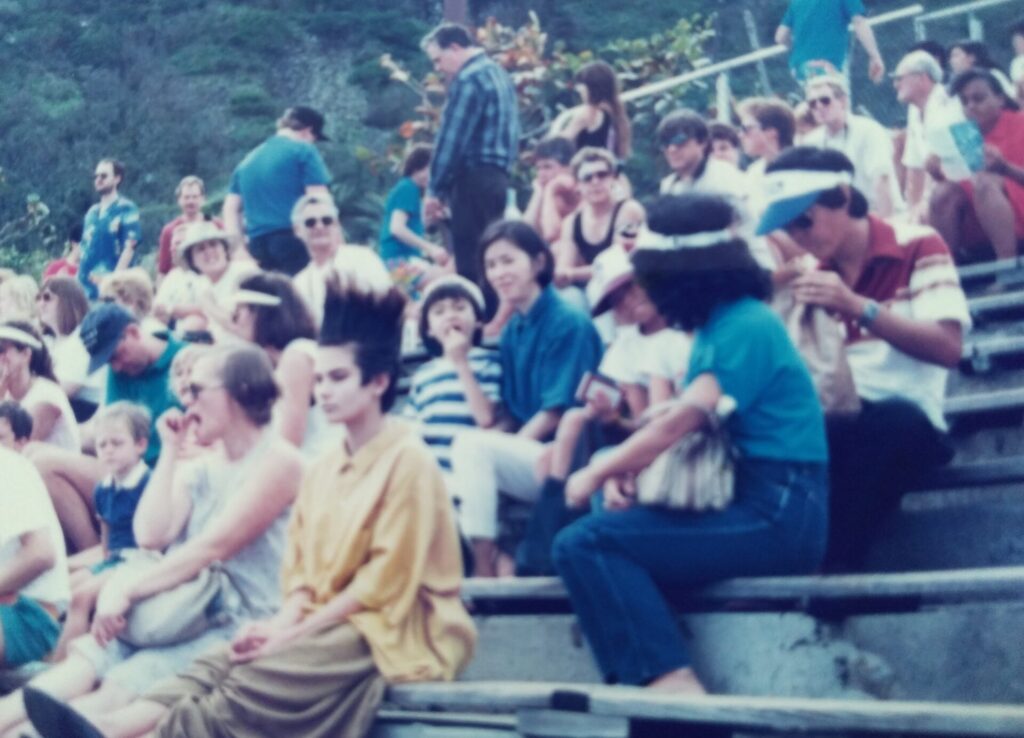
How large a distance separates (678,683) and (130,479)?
3057mm

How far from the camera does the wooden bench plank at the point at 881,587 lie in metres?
4.31

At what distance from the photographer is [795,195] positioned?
204 inches

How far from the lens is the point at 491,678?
553 cm

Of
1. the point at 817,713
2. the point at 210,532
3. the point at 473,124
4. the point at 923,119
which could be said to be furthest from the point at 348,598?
the point at 923,119

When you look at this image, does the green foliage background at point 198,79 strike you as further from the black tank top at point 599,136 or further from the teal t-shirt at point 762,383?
the teal t-shirt at point 762,383

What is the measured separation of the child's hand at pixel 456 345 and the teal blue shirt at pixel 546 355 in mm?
142

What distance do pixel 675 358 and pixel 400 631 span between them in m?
1.35

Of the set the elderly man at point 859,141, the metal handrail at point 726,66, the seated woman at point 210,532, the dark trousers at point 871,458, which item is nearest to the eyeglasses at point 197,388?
the seated woman at point 210,532

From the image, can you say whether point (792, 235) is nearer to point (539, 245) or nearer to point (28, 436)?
point (539, 245)

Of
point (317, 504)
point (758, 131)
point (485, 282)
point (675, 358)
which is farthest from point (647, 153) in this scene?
point (317, 504)

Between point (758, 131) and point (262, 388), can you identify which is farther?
point (758, 131)

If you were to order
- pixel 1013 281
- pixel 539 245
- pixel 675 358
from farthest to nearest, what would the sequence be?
pixel 1013 281
pixel 539 245
pixel 675 358

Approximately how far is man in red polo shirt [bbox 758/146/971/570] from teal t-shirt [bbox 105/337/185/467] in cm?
334

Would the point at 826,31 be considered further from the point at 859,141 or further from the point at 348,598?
the point at 348,598
